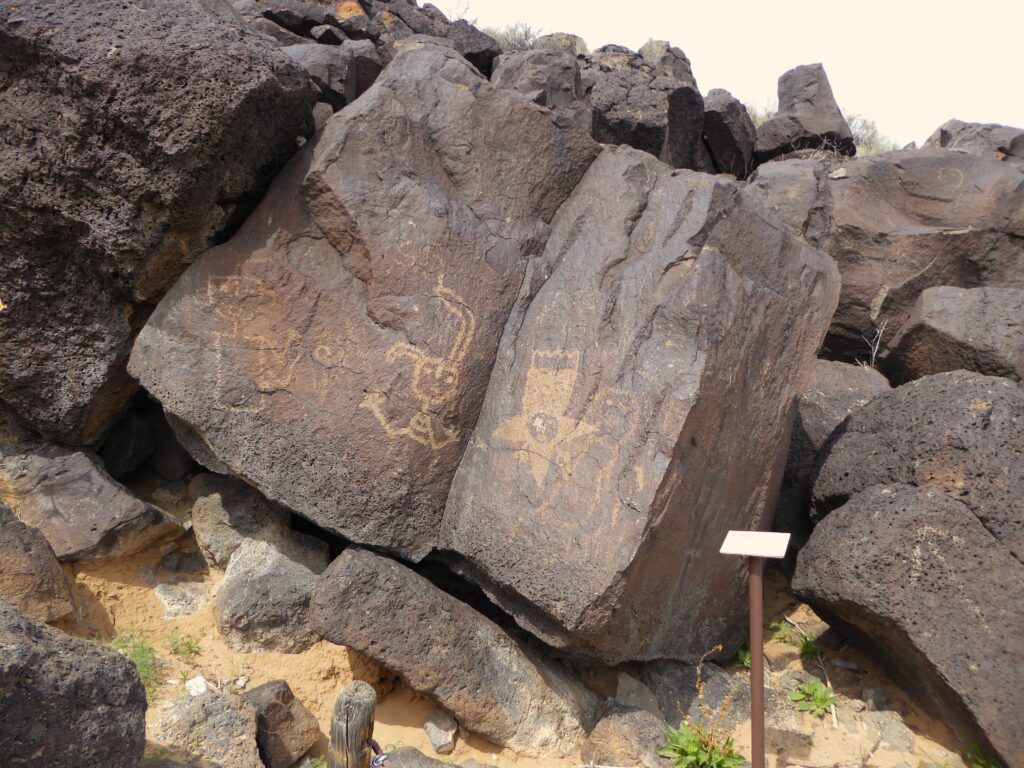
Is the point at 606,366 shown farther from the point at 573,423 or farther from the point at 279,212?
the point at 279,212

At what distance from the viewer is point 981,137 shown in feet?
29.2

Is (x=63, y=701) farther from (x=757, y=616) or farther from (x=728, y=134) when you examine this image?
(x=728, y=134)

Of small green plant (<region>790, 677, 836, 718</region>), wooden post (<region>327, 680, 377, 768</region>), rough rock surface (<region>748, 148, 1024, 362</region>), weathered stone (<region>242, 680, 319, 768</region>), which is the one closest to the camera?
wooden post (<region>327, 680, 377, 768</region>)

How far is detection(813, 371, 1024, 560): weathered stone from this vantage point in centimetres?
333

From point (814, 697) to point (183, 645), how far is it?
8.92ft

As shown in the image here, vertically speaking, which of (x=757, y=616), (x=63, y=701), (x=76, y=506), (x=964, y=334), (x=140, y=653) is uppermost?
(x=964, y=334)

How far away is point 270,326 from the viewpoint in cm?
360

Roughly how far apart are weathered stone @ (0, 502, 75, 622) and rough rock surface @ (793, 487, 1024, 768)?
3.09 m

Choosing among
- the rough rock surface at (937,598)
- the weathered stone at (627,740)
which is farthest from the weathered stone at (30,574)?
the rough rock surface at (937,598)

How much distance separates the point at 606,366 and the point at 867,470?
4.36 feet

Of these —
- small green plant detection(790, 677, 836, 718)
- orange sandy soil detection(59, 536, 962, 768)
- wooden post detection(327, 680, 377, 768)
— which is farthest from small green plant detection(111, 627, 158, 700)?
small green plant detection(790, 677, 836, 718)

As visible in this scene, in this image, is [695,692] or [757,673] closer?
[757,673]

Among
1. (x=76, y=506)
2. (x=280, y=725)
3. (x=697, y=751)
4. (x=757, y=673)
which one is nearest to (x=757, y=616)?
(x=757, y=673)

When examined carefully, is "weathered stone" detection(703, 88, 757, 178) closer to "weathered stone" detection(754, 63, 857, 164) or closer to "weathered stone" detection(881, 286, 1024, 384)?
"weathered stone" detection(754, 63, 857, 164)
